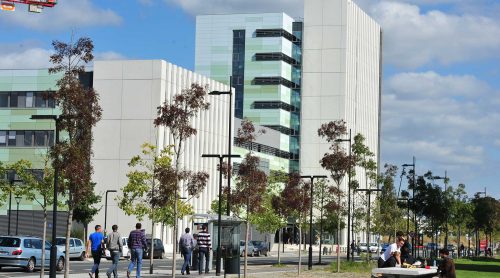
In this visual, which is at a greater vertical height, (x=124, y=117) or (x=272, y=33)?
(x=272, y=33)

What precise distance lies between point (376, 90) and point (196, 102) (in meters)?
118

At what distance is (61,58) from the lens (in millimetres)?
26156

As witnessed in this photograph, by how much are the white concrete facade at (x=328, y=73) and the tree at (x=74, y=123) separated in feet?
349

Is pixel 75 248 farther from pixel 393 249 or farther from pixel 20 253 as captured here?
pixel 393 249

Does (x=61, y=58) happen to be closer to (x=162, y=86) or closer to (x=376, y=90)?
(x=162, y=86)

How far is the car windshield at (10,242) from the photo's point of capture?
4231 cm

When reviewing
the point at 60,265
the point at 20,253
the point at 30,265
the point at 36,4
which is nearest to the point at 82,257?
the point at 60,265

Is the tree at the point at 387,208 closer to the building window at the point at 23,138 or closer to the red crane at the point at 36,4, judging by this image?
the red crane at the point at 36,4

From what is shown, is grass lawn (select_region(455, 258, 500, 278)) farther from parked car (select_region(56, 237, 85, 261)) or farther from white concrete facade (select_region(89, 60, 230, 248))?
white concrete facade (select_region(89, 60, 230, 248))

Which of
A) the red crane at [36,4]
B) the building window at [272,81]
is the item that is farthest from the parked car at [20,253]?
the building window at [272,81]

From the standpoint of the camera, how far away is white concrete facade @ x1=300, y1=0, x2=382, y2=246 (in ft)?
437

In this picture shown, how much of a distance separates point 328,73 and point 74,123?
110153 millimetres

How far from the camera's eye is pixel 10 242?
1677 inches

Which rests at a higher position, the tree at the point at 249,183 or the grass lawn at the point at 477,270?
the tree at the point at 249,183
